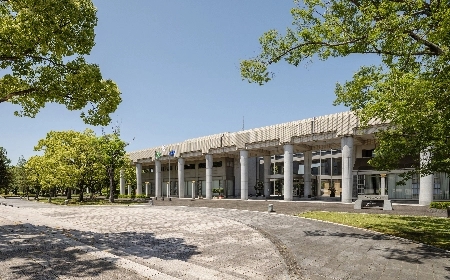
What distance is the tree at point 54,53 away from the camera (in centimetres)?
1098

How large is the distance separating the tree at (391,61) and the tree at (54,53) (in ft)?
22.9

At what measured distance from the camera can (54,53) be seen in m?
12.7

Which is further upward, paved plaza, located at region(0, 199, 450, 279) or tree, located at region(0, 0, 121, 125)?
tree, located at region(0, 0, 121, 125)

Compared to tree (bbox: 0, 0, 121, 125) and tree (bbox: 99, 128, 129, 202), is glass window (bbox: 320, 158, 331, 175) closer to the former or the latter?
tree (bbox: 99, 128, 129, 202)

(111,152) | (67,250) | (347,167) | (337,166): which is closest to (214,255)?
(67,250)

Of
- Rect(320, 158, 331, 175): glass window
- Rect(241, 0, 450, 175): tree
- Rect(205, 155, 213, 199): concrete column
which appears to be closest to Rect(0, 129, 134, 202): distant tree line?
Rect(205, 155, 213, 199): concrete column

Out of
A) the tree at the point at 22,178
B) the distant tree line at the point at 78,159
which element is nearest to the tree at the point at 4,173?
the tree at the point at 22,178

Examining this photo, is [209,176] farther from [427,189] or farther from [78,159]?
[427,189]

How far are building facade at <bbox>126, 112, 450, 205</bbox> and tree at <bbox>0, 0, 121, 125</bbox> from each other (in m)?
14.2

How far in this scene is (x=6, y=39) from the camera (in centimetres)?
1155

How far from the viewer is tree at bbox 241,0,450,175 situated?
9.72 meters

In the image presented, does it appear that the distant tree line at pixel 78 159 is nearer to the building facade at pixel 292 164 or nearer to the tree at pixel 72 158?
the tree at pixel 72 158

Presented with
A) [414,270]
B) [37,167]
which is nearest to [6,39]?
[414,270]

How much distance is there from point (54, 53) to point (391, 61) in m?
14.8
